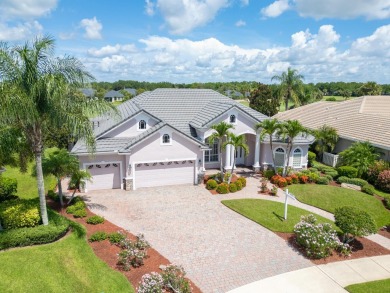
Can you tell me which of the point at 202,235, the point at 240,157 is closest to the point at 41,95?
the point at 202,235

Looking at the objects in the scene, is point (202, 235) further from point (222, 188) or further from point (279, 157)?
point (279, 157)

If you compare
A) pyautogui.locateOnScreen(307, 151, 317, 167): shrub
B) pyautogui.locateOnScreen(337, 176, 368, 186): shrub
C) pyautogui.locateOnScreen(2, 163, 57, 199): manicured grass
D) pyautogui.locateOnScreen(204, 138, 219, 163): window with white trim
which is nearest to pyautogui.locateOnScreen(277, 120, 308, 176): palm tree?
pyautogui.locateOnScreen(337, 176, 368, 186): shrub

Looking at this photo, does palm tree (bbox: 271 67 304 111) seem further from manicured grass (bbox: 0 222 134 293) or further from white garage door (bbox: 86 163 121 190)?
manicured grass (bbox: 0 222 134 293)

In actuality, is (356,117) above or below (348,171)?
above

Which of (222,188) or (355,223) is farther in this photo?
(222,188)

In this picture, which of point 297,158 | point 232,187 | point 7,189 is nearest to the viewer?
point 7,189

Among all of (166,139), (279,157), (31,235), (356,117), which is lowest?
(31,235)

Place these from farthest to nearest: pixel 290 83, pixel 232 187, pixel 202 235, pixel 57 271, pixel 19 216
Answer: pixel 290 83
pixel 232 187
pixel 202 235
pixel 19 216
pixel 57 271

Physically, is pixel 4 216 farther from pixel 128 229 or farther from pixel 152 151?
pixel 152 151
